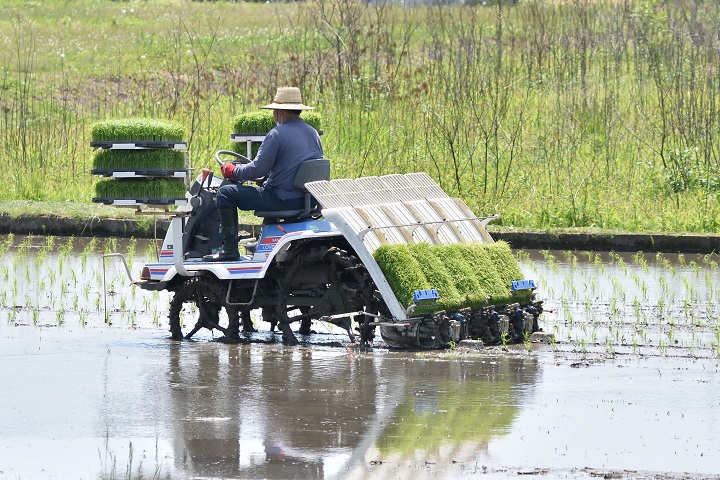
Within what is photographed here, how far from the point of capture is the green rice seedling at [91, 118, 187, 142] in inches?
492

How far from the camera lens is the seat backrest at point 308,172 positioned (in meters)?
11.8

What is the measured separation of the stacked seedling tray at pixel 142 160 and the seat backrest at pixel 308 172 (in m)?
1.18

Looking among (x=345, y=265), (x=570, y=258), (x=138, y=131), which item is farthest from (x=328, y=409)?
(x=570, y=258)

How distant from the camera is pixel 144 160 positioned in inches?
495

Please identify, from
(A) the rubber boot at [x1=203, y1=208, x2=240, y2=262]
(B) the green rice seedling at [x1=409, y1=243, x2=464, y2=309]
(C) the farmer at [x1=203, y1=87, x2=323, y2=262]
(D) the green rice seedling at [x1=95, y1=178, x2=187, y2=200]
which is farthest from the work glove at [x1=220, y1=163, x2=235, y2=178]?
(B) the green rice seedling at [x1=409, y1=243, x2=464, y2=309]

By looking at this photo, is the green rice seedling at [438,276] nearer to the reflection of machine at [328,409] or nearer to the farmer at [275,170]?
the reflection of machine at [328,409]

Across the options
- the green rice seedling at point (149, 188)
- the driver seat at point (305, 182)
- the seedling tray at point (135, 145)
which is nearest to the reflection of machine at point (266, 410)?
the driver seat at point (305, 182)

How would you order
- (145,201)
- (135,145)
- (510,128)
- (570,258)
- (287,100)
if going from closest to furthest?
(287,100), (145,201), (135,145), (570,258), (510,128)

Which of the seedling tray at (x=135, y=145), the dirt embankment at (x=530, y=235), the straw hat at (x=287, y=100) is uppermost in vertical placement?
the straw hat at (x=287, y=100)

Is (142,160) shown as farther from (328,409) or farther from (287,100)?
(328,409)

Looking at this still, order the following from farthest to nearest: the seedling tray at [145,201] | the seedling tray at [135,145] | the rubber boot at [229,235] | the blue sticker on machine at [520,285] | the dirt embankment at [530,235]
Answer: the dirt embankment at [530,235]
the seedling tray at [135,145]
the seedling tray at [145,201]
the rubber boot at [229,235]
the blue sticker on machine at [520,285]

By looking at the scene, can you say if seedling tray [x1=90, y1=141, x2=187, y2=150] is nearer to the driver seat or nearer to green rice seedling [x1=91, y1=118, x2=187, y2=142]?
green rice seedling [x1=91, y1=118, x2=187, y2=142]

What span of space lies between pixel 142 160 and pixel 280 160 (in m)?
1.45

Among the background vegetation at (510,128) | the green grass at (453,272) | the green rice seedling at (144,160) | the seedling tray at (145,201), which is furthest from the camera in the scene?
the background vegetation at (510,128)
